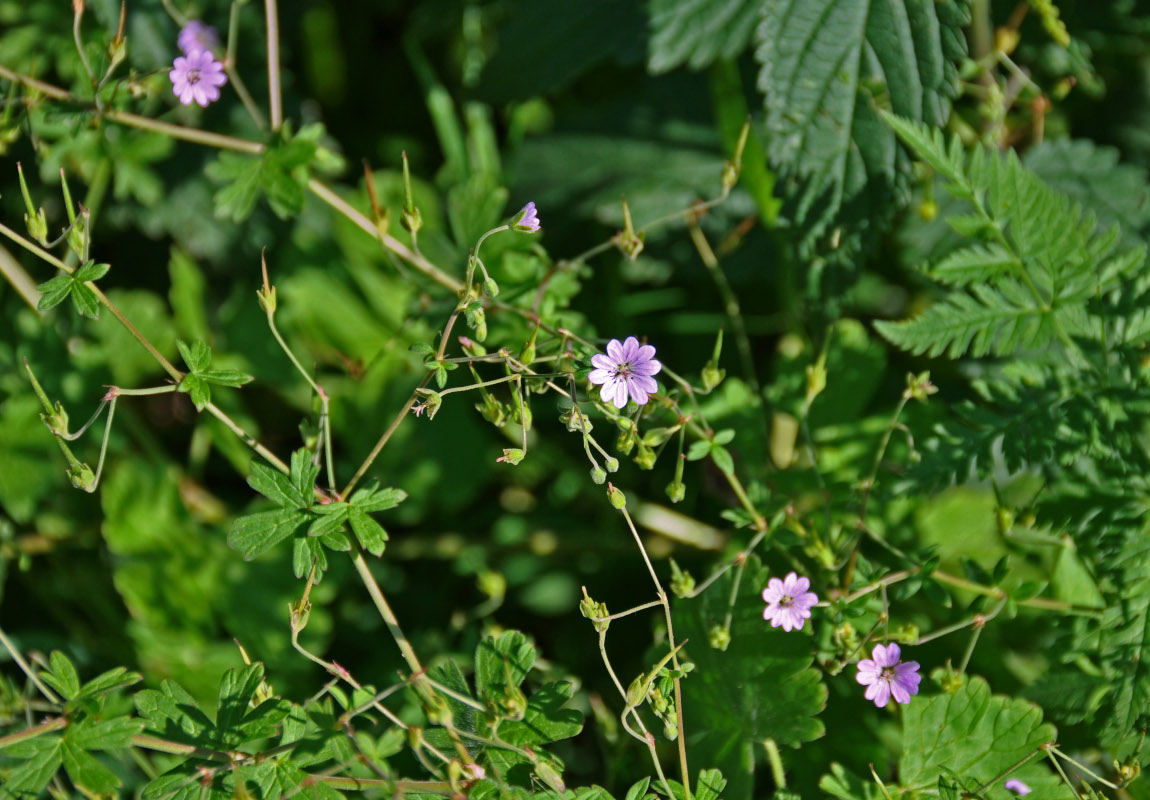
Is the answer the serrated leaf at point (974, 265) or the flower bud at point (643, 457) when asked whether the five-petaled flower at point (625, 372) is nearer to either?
the flower bud at point (643, 457)

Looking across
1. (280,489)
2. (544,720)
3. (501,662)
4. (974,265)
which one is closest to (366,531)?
(280,489)

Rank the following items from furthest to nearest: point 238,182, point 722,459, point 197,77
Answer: point 238,182
point 197,77
point 722,459

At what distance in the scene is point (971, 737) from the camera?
5.31ft

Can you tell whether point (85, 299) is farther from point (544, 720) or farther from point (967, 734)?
point (967, 734)

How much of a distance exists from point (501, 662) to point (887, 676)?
0.65 metres

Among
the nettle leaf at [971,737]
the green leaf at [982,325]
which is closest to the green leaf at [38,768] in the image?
the nettle leaf at [971,737]

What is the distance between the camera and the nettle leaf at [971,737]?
160 centimetres

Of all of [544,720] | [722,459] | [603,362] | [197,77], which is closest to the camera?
[603,362]

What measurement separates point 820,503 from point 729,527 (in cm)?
41

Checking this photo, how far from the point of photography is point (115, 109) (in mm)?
1899

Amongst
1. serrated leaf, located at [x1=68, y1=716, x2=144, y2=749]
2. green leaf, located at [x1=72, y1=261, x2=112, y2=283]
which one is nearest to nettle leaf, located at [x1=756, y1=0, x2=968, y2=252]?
green leaf, located at [x1=72, y1=261, x2=112, y2=283]

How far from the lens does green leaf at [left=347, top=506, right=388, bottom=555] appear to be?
1508 millimetres

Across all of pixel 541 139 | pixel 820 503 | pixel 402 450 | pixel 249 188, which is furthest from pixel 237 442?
pixel 820 503

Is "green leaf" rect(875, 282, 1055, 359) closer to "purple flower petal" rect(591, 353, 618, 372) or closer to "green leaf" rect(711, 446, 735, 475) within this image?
"green leaf" rect(711, 446, 735, 475)
